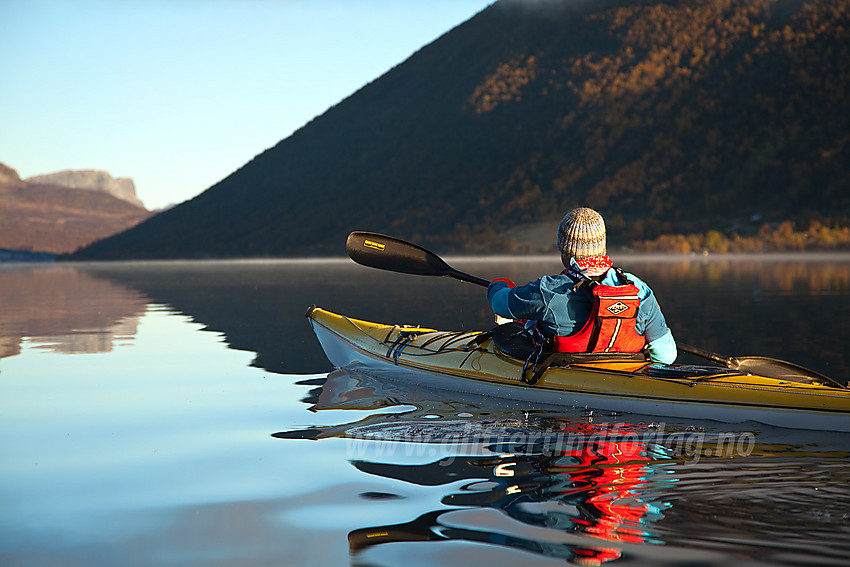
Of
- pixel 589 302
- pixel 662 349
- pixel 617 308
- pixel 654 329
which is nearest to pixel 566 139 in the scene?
pixel 662 349

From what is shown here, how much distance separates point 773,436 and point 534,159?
97829mm

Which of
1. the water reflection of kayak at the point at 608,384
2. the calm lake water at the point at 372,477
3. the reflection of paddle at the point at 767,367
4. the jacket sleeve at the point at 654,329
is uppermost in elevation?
the jacket sleeve at the point at 654,329

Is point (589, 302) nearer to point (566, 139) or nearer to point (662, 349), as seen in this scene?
point (662, 349)

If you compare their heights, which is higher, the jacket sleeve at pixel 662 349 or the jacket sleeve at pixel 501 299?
the jacket sleeve at pixel 501 299

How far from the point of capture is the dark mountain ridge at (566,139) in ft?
284

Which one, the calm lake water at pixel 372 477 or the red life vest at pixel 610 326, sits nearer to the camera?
the calm lake water at pixel 372 477

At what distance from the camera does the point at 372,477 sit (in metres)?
4.54

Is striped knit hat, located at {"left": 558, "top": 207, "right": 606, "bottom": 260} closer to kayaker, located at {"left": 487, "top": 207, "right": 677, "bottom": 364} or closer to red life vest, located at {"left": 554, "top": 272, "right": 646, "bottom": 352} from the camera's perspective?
kayaker, located at {"left": 487, "top": 207, "right": 677, "bottom": 364}

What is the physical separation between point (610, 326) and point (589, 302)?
8.7 inches

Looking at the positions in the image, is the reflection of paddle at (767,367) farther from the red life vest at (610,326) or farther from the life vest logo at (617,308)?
the life vest logo at (617,308)

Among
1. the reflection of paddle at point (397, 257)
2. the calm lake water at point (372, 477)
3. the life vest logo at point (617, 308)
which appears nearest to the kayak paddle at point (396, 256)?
the reflection of paddle at point (397, 257)

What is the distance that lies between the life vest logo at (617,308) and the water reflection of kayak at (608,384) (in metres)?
0.48

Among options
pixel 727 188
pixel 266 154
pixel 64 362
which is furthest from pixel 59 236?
pixel 64 362

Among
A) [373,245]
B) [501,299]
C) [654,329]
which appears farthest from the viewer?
[373,245]
